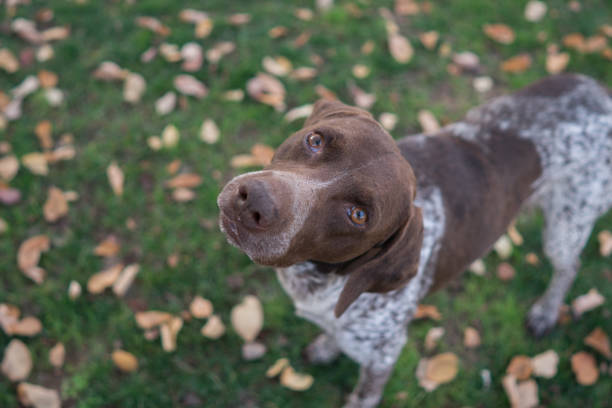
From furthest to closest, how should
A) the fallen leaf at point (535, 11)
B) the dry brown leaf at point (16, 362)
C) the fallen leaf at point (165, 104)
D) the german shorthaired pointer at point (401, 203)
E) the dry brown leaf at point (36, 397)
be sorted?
the fallen leaf at point (535, 11), the fallen leaf at point (165, 104), the dry brown leaf at point (16, 362), the dry brown leaf at point (36, 397), the german shorthaired pointer at point (401, 203)

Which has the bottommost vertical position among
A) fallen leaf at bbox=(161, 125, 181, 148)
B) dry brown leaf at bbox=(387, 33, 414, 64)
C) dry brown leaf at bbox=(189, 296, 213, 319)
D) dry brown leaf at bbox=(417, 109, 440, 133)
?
dry brown leaf at bbox=(189, 296, 213, 319)

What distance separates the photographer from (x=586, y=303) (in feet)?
14.2

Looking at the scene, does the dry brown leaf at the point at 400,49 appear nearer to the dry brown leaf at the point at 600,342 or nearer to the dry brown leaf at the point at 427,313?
the dry brown leaf at the point at 427,313

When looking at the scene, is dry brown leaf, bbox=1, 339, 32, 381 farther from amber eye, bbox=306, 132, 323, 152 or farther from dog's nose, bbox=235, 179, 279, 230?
amber eye, bbox=306, 132, 323, 152

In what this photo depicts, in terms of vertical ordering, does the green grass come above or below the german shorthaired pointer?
below

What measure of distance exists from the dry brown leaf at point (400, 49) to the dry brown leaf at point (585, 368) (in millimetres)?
3311

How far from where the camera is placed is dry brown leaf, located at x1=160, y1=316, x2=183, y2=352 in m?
3.76

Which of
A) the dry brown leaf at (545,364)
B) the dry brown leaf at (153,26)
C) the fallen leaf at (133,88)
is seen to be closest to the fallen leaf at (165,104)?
the fallen leaf at (133,88)

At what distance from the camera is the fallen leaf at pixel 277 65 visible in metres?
5.27

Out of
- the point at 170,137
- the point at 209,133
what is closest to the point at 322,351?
the point at 209,133

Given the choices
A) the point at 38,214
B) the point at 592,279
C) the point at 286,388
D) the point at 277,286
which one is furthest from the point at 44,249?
the point at 592,279

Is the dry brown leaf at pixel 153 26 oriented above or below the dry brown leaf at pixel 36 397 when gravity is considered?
above

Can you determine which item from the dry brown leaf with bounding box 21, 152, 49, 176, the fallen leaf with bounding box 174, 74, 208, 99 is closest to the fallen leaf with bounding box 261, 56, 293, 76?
the fallen leaf with bounding box 174, 74, 208, 99

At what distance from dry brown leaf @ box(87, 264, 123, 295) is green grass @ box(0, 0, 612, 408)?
73 mm
